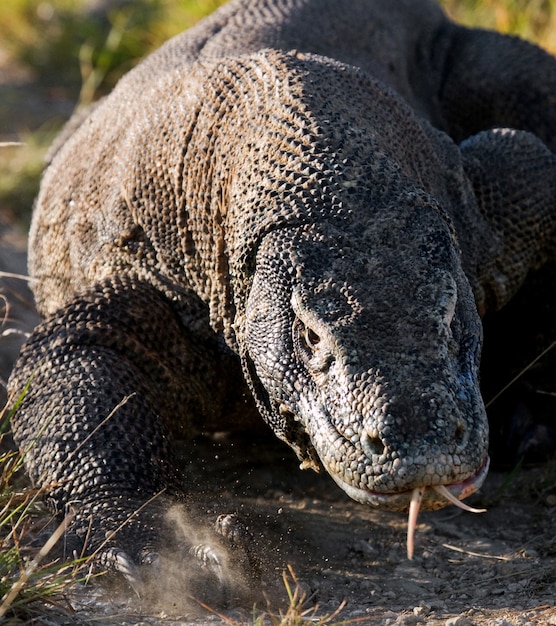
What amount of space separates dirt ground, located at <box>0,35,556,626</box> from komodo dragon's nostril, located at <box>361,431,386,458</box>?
48 centimetres

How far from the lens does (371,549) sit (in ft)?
13.8

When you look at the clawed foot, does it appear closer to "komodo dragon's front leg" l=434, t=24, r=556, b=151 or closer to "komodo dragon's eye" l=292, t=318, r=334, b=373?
"komodo dragon's eye" l=292, t=318, r=334, b=373

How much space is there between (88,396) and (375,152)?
54.5 inches

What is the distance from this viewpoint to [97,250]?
4789 mm

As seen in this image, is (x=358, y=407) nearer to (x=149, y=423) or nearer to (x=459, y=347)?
(x=459, y=347)

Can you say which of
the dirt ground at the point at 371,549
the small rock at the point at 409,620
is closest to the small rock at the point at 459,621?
the dirt ground at the point at 371,549

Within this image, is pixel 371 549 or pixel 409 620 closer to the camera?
pixel 409 620

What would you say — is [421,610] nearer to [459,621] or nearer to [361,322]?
[459,621]

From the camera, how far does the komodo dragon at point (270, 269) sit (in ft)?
10.6

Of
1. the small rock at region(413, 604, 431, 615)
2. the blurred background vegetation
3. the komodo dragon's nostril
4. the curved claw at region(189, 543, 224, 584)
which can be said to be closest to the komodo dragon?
the komodo dragon's nostril

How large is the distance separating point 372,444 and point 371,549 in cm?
120

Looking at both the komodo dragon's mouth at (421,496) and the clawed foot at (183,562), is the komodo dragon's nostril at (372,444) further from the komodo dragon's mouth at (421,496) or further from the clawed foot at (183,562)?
the clawed foot at (183,562)

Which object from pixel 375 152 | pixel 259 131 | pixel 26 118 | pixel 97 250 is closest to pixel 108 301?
pixel 97 250

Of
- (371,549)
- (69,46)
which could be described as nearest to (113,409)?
(371,549)
